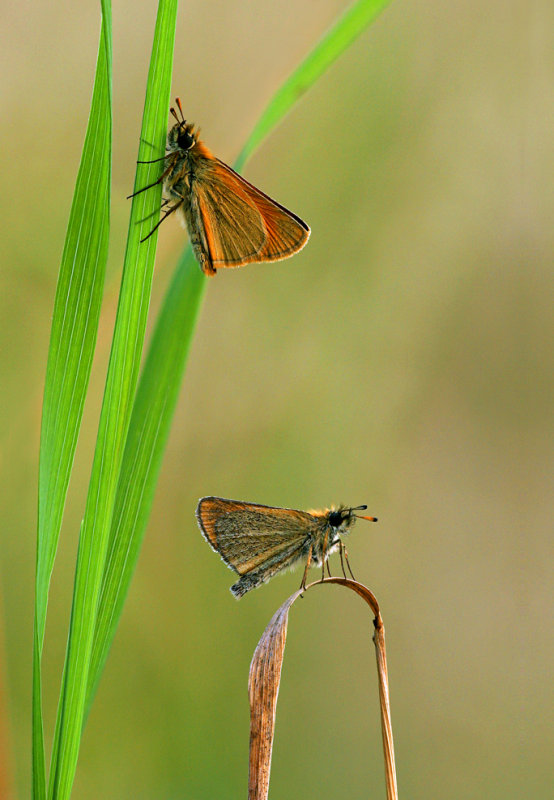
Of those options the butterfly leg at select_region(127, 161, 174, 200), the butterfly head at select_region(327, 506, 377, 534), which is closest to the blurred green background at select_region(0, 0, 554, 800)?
the butterfly head at select_region(327, 506, 377, 534)

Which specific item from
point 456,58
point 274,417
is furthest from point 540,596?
point 456,58

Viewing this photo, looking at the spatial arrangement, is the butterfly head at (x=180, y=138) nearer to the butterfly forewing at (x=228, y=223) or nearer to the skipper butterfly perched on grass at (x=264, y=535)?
the butterfly forewing at (x=228, y=223)

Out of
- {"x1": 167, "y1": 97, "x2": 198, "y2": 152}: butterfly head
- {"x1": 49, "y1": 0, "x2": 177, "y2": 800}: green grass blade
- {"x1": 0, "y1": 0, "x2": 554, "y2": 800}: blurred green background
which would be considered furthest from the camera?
{"x1": 0, "y1": 0, "x2": 554, "y2": 800}: blurred green background

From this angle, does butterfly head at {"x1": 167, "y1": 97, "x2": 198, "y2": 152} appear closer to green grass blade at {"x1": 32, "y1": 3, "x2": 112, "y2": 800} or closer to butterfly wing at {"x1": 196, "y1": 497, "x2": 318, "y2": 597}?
green grass blade at {"x1": 32, "y1": 3, "x2": 112, "y2": 800}

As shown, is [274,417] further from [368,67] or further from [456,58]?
[456,58]

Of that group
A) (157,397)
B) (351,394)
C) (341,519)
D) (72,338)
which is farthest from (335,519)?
(351,394)
